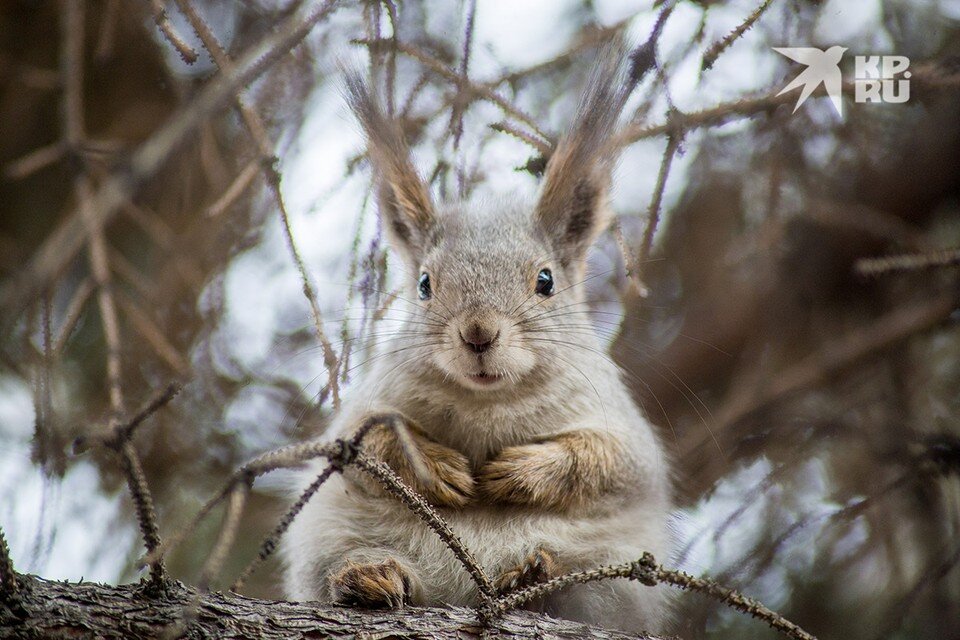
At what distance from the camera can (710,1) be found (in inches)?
92.4

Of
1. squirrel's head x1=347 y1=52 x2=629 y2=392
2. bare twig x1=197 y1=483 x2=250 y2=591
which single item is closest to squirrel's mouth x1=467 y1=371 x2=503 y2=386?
squirrel's head x1=347 y1=52 x2=629 y2=392

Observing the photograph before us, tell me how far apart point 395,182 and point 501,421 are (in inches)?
34.5

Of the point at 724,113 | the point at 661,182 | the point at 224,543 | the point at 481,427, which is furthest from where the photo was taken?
the point at 481,427

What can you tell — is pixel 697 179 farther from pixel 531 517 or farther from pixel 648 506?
pixel 531 517

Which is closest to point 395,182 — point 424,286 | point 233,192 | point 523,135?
point 424,286

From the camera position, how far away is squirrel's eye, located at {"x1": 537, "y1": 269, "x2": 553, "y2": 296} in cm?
267

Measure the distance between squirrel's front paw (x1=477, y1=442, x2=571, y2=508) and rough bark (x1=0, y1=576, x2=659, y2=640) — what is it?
37 centimetres

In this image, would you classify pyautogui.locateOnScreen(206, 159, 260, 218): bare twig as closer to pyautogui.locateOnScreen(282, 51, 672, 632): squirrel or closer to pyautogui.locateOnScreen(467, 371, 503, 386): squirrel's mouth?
pyautogui.locateOnScreen(282, 51, 672, 632): squirrel

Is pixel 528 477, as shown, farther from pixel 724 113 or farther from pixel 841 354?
pixel 841 354

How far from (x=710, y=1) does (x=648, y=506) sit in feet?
4.77

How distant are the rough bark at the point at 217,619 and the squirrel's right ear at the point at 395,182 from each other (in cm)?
131

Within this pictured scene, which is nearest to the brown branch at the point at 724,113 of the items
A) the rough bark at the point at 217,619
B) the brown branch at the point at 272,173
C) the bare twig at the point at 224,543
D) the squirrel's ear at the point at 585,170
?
the squirrel's ear at the point at 585,170

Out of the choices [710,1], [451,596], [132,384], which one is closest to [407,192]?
[710,1]

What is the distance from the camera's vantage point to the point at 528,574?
7.03ft
